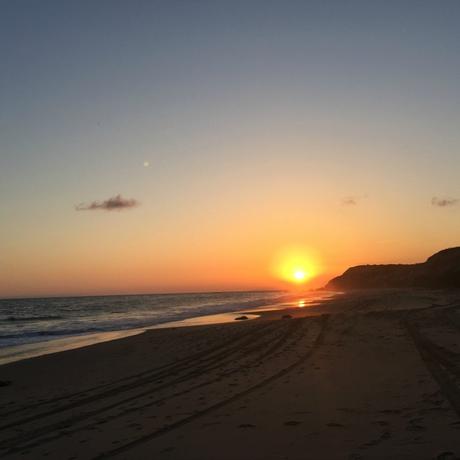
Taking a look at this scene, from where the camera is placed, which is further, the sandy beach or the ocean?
the ocean

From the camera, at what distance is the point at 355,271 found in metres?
178

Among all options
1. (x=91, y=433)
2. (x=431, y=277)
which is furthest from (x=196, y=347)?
(x=431, y=277)

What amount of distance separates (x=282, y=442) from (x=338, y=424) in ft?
3.35

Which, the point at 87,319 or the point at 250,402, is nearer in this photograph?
the point at 250,402

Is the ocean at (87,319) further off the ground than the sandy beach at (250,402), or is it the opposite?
the sandy beach at (250,402)

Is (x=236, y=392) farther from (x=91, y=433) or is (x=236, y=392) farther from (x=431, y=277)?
(x=431, y=277)

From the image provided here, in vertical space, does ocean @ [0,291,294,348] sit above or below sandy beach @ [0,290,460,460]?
below

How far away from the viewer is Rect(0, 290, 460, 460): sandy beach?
6012 mm

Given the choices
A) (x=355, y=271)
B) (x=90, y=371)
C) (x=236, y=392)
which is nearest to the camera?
(x=236, y=392)

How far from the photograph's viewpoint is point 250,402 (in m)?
8.41

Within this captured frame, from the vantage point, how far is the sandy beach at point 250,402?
601 centimetres

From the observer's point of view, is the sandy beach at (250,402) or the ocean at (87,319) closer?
the sandy beach at (250,402)

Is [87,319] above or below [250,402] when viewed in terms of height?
below

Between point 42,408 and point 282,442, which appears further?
point 42,408
